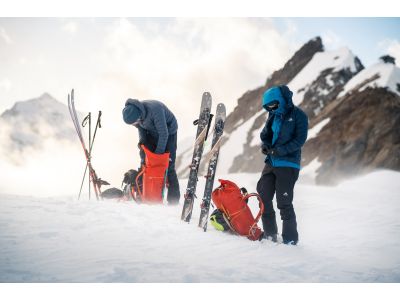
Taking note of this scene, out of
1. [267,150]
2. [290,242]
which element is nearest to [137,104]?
[267,150]

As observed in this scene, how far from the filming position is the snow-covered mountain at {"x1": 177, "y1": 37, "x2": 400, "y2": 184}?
16.2 m

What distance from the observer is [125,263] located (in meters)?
2.45

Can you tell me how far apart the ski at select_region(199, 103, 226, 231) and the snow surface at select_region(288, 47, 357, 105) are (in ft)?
85.9

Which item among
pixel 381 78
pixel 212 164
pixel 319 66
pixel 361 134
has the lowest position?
pixel 212 164

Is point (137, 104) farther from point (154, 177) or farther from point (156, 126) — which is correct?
point (154, 177)

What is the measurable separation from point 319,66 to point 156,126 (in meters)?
31.7

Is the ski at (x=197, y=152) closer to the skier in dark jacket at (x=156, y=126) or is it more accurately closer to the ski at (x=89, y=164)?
the skier in dark jacket at (x=156, y=126)

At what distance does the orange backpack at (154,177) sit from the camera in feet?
17.2

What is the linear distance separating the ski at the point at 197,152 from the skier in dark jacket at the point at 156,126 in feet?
2.32

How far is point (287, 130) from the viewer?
3.70 m

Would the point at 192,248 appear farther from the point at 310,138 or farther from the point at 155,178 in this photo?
the point at 310,138

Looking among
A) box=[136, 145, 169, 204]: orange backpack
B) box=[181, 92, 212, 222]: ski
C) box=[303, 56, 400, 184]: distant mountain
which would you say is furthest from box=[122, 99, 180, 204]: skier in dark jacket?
box=[303, 56, 400, 184]: distant mountain

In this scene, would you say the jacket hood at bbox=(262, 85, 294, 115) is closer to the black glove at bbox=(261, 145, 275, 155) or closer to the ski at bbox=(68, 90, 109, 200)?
the black glove at bbox=(261, 145, 275, 155)
